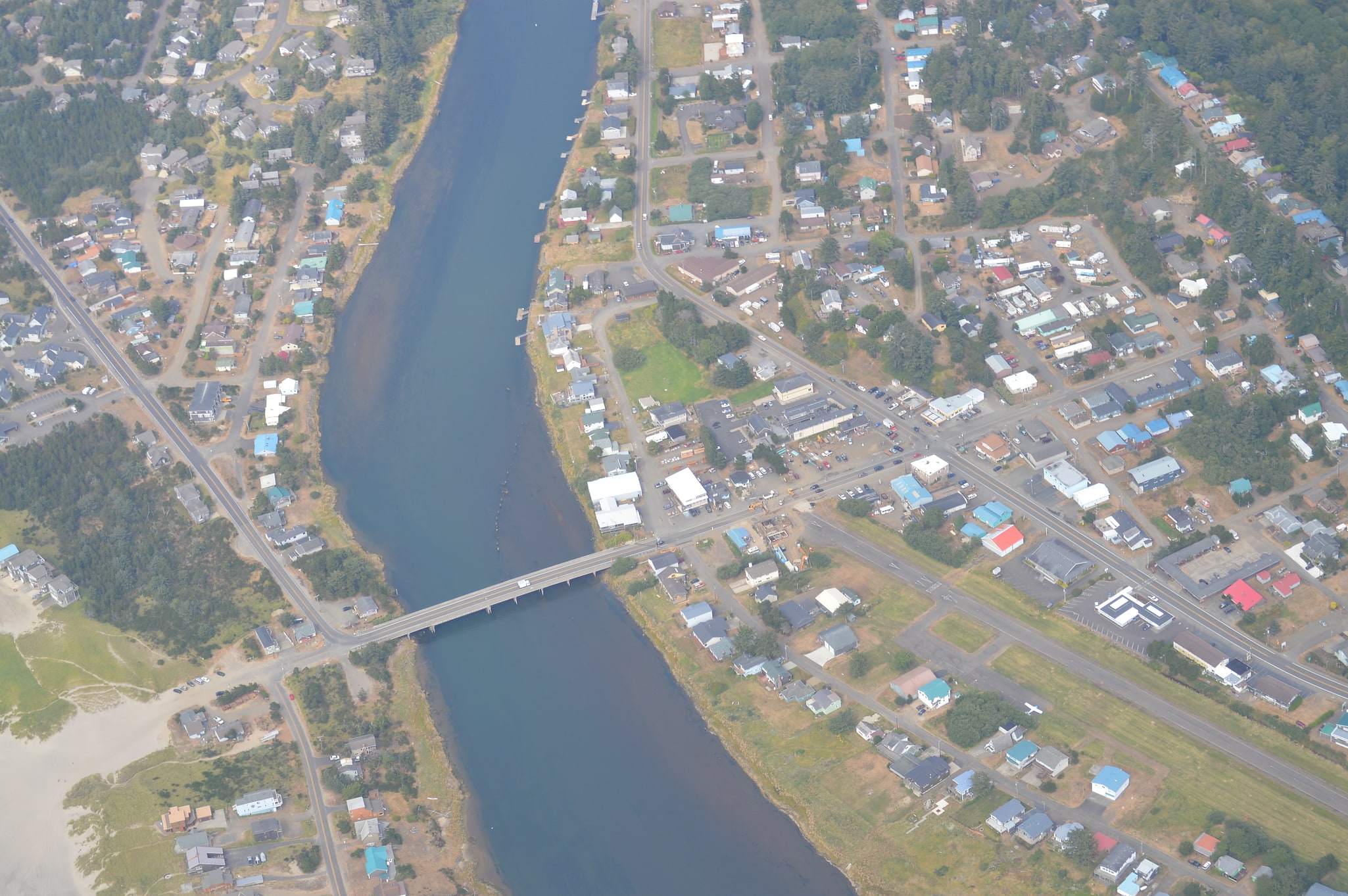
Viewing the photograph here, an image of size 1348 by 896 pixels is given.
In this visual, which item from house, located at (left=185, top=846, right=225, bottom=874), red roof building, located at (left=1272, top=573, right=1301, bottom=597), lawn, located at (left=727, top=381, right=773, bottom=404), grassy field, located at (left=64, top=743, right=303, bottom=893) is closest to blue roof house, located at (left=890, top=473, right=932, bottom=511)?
lawn, located at (left=727, top=381, right=773, bottom=404)

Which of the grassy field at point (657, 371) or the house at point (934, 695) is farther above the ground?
the grassy field at point (657, 371)

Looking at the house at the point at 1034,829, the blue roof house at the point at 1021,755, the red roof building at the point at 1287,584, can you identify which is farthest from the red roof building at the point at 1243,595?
the house at the point at 1034,829

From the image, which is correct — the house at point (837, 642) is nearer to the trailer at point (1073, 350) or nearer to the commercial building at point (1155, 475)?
the commercial building at point (1155, 475)

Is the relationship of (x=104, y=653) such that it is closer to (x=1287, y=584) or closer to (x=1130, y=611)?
(x=1130, y=611)

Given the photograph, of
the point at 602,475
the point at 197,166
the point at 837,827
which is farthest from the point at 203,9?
the point at 837,827

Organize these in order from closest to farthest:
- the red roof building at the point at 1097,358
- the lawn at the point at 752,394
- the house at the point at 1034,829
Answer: the house at the point at 1034,829, the red roof building at the point at 1097,358, the lawn at the point at 752,394

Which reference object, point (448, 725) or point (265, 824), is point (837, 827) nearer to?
point (448, 725)
